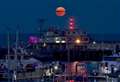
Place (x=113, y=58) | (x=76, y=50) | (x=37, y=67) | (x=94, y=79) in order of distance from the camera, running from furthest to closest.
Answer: (x=76, y=50)
(x=113, y=58)
(x=37, y=67)
(x=94, y=79)

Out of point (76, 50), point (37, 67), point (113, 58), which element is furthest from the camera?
point (76, 50)

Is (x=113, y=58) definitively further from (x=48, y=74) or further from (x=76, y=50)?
(x=76, y=50)

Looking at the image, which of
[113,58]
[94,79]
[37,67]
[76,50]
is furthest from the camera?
[76,50]

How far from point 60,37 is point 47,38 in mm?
2581

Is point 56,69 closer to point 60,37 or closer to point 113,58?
point 113,58

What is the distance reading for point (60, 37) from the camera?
76500mm

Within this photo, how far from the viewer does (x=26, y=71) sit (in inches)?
1750

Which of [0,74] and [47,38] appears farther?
[47,38]

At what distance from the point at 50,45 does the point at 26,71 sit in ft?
114

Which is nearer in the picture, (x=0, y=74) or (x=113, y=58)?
(x=0, y=74)

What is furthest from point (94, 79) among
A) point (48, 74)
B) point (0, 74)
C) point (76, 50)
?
point (76, 50)

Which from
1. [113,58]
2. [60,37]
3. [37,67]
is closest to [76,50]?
[60,37]

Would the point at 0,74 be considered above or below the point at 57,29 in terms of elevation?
below

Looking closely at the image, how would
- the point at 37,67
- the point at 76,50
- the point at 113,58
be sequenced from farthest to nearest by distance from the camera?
the point at 76,50 < the point at 113,58 < the point at 37,67
